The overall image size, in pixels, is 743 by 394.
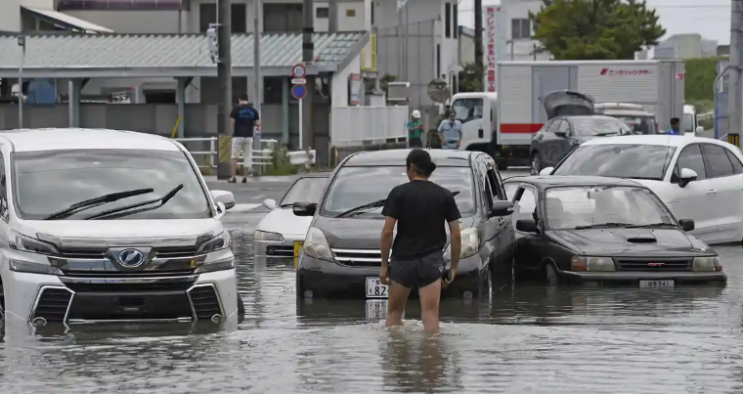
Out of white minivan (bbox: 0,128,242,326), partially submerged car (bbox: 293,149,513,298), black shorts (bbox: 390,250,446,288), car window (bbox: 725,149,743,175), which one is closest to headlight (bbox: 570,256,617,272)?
partially submerged car (bbox: 293,149,513,298)

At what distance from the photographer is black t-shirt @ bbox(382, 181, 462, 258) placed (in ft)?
37.1

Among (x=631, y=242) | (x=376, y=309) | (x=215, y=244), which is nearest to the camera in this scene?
(x=215, y=244)

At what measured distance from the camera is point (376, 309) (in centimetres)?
1397

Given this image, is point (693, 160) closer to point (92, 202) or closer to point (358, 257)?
point (358, 257)

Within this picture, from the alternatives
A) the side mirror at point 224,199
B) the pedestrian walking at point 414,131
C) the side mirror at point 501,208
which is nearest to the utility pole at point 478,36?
the pedestrian walking at point 414,131

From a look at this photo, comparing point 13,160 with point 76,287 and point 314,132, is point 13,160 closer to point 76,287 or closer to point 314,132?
point 76,287

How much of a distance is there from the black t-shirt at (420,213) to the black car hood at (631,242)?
4.55m

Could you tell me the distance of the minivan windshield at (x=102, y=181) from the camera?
41.5ft

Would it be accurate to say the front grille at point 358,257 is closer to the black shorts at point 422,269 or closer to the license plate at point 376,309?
the license plate at point 376,309

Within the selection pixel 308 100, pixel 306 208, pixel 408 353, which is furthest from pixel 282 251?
pixel 308 100

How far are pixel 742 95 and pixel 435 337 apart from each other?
74.2 ft

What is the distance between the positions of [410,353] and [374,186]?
4537 mm

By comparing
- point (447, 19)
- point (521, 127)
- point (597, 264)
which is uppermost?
point (447, 19)

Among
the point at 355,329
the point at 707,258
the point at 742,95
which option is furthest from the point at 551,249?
the point at 742,95
